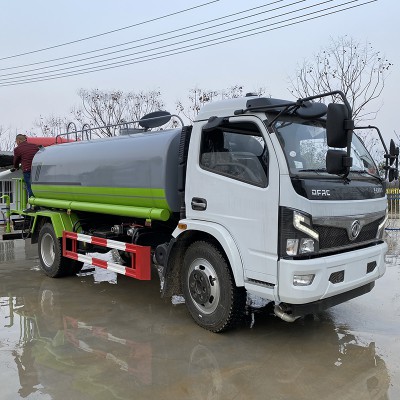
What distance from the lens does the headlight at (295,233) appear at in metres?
3.99

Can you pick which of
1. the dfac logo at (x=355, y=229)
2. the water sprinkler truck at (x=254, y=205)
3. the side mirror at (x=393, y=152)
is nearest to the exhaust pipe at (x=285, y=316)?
the water sprinkler truck at (x=254, y=205)

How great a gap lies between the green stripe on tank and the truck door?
0.51 metres

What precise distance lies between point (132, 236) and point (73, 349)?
1.95 metres

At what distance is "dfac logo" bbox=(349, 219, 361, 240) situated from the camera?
442cm

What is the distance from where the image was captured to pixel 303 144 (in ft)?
14.7

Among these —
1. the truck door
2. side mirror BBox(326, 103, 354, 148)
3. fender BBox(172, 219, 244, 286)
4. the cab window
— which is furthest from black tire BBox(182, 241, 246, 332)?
side mirror BBox(326, 103, 354, 148)

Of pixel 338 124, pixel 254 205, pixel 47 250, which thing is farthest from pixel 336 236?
pixel 47 250

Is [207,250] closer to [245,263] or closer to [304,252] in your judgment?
[245,263]

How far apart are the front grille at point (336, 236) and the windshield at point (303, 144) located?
0.59m

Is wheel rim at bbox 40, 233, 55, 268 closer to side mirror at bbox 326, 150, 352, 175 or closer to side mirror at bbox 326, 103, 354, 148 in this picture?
side mirror at bbox 326, 150, 352, 175

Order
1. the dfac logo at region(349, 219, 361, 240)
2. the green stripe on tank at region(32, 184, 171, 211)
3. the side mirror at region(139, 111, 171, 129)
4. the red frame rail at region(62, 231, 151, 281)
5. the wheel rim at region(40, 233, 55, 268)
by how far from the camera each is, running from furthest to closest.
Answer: the wheel rim at region(40, 233, 55, 268), the side mirror at region(139, 111, 171, 129), the red frame rail at region(62, 231, 151, 281), the green stripe on tank at region(32, 184, 171, 211), the dfac logo at region(349, 219, 361, 240)

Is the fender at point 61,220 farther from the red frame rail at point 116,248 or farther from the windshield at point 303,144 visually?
the windshield at point 303,144

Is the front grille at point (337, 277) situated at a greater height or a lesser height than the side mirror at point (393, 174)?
lesser

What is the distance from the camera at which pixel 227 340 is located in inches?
183
